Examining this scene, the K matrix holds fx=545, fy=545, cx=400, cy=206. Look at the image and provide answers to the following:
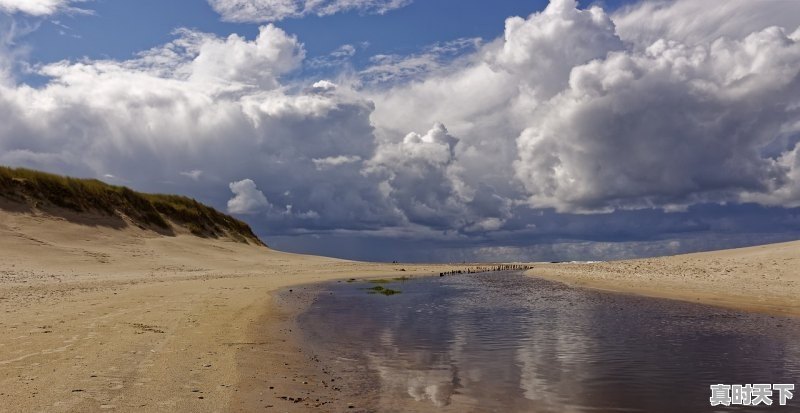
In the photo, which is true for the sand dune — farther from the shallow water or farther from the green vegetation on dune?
the green vegetation on dune

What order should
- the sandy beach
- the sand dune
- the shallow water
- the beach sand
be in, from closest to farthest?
the sand dune, the sandy beach, the shallow water, the beach sand

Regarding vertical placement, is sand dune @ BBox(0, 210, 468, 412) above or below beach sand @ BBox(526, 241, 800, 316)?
below

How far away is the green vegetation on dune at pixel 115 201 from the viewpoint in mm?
58812

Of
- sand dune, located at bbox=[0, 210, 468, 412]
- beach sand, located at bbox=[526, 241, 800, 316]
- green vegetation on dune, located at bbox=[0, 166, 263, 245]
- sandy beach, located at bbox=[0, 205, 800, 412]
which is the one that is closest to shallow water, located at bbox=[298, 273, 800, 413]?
sandy beach, located at bbox=[0, 205, 800, 412]

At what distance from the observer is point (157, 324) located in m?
19.9

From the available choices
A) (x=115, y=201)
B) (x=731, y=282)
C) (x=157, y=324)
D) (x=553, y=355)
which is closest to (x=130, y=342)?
(x=157, y=324)

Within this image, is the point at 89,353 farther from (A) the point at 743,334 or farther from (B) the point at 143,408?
(A) the point at 743,334

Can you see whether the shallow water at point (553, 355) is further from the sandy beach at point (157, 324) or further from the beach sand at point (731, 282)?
the beach sand at point (731, 282)

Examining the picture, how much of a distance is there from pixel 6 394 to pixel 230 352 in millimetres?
6151

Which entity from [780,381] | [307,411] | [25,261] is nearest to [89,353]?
[307,411]

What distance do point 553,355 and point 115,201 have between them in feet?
221

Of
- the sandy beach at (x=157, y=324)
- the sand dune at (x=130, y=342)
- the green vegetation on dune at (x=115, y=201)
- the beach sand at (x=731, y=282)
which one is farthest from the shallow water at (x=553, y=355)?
the green vegetation on dune at (x=115, y=201)

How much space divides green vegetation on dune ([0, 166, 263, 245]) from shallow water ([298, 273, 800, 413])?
45.6 m

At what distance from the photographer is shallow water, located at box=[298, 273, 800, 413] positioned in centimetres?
1251
